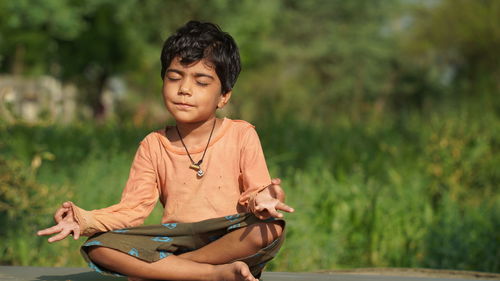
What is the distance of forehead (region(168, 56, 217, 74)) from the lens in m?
3.16

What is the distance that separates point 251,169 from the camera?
321 centimetres

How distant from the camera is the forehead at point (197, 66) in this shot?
316 cm

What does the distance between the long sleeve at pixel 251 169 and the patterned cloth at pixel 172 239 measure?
5.7 inches

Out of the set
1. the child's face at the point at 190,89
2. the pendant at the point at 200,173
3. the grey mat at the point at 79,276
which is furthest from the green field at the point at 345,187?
the child's face at the point at 190,89

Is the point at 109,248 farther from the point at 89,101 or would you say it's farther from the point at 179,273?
the point at 89,101

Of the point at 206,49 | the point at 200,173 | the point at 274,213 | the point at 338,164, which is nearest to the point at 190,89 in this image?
the point at 206,49

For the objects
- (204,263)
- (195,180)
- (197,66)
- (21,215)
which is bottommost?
(21,215)

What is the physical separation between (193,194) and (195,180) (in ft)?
0.18

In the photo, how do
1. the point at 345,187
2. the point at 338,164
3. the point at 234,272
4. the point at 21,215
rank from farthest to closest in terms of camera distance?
1. the point at 338,164
2. the point at 345,187
3. the point at 21,215
4. the point at 234,272

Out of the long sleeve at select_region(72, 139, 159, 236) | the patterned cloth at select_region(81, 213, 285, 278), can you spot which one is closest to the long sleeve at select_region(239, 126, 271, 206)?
the patterned cloth at select_region(81, 213, 285, 278)

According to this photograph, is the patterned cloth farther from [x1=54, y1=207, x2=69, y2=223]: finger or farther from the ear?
the ear

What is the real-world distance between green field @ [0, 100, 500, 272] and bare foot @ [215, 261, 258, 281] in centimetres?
225

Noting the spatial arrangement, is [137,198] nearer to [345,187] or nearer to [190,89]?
[190,89]

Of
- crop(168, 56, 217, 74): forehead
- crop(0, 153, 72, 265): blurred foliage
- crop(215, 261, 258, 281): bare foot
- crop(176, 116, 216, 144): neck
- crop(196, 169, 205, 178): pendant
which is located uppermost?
crop(168, 56, 217, 74): forehead
